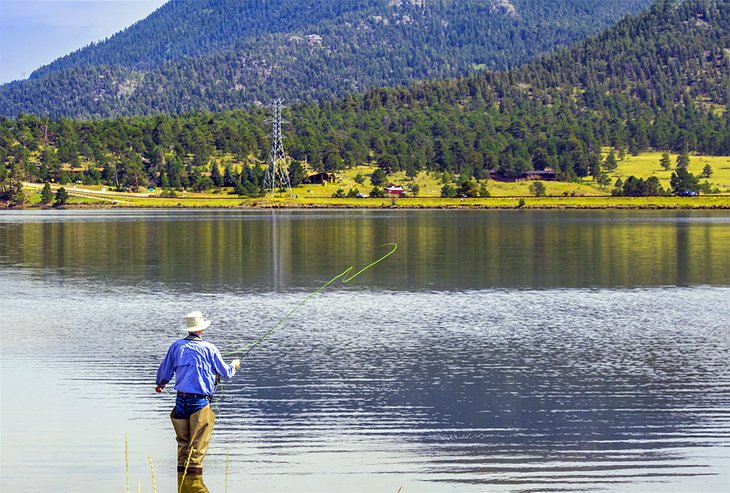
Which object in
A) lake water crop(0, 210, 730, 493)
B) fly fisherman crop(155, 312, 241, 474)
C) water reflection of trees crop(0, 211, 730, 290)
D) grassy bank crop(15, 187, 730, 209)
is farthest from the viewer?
grassy bank crop(15, 187, 730, 209)

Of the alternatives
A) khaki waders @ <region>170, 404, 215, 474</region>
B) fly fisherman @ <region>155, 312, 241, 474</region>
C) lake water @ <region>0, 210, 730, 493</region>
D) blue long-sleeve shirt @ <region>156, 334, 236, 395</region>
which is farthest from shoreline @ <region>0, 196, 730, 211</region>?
blue long-sleeve shirt @ <region>156, 334, 236, 395</region>

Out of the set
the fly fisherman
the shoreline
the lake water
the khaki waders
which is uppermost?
the shoreline

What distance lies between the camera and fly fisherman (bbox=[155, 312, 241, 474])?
55.0 feet

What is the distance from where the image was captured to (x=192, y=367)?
16734mm

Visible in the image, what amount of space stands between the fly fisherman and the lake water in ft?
2.90

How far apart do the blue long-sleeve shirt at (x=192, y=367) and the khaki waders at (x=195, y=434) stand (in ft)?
1.39

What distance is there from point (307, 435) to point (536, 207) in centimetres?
16275

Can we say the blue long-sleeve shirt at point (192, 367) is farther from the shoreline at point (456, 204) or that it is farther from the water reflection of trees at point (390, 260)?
the shoreline at point (456, 204)

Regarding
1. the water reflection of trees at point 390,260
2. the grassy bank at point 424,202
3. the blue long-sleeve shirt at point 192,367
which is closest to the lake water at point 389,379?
the water reflection of trees at point 390,260

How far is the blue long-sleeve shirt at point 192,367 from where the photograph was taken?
55.0 feet

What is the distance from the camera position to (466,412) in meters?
22.0

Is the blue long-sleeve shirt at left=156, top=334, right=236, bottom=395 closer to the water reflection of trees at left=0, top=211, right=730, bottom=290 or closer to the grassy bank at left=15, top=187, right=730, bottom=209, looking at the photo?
the water reflection of trees at left=0, top=211, right=730, bottom=290

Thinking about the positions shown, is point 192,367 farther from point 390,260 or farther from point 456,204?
point 456,204

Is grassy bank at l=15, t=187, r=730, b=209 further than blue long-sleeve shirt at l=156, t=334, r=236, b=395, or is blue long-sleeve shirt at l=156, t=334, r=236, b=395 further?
grassy bank at l=15, t=187, r=730, b=209
